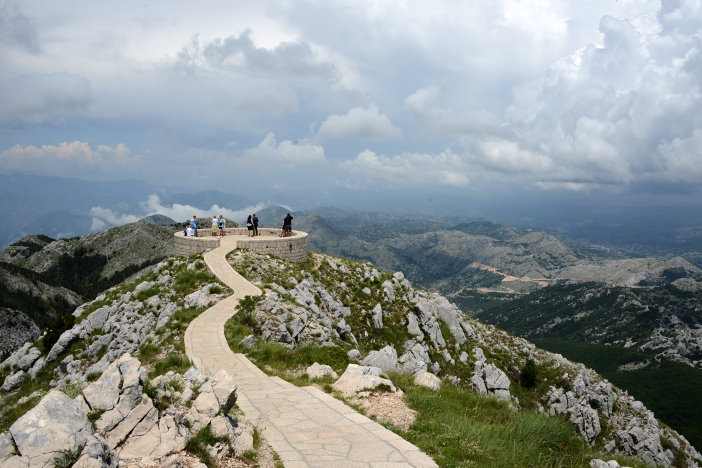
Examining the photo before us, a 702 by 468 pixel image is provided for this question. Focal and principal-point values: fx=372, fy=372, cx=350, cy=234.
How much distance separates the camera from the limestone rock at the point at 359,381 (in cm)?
1258

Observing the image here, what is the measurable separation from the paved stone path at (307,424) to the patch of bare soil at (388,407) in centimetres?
51

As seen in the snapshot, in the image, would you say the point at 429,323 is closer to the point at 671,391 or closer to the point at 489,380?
the point at 489,380

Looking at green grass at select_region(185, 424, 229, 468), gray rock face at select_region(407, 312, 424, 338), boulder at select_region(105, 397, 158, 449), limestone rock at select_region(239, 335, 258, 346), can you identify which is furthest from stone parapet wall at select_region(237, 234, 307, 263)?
boulder at select_region(105, 397, 158, 449)

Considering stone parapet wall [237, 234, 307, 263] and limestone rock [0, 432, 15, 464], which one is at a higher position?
limestone rock [0, 432, 15, 464]

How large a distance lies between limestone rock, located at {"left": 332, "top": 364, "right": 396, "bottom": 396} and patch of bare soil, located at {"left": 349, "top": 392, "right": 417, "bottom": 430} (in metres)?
0.33

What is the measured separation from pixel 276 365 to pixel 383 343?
21747 millimetres

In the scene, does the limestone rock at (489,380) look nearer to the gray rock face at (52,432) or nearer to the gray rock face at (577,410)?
the gray rock face at (577,410)

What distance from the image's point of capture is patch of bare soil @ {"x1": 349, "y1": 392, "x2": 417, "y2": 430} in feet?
34.3

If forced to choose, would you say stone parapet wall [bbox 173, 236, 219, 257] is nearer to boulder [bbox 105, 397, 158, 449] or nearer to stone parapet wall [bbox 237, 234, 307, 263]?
stone parapet wall [bbox 237, 234, 307, 263]

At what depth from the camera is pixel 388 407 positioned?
11359 mm

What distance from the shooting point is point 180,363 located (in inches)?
624

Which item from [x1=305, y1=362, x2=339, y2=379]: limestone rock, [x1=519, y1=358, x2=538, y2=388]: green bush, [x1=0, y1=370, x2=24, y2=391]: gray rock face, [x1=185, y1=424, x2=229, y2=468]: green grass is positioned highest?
[x1=185, y1=424, x2=229, y2=468]: green grass

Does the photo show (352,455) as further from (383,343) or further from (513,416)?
(383,343)

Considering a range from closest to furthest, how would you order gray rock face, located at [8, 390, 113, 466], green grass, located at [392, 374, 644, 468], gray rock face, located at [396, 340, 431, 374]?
gray rock face, located at [8, 390, 113, 466] < green grass, located at [392, 374, 644, 468] < gray rock face, located at [396, 340, 431, 374]
